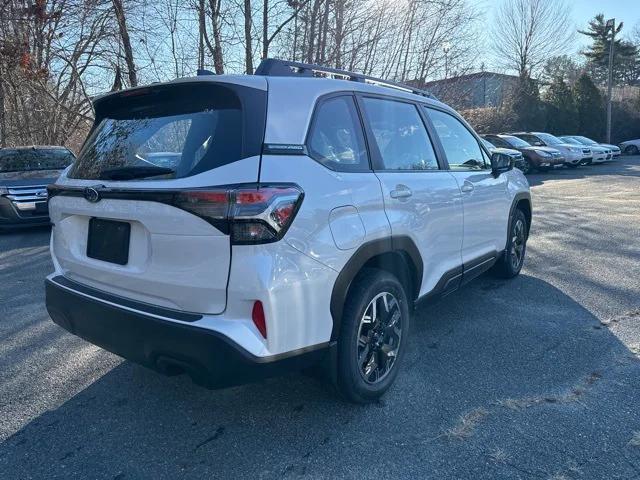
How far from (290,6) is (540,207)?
8.49 metres

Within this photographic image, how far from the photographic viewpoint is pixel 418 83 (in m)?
20.4

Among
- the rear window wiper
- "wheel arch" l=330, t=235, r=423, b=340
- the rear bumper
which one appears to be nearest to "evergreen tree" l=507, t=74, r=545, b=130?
"wheel arch" l=330, t=235, r=423, b=340

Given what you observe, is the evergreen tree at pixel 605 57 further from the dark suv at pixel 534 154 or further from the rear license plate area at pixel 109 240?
the rear license plate area at pixel 109 240

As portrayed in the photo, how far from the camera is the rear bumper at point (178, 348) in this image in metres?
2.30

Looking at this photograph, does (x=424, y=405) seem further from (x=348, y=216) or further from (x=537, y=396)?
(x=348, y=216)

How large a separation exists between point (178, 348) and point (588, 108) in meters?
38.7

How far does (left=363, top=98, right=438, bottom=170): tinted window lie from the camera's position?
3.21 meters

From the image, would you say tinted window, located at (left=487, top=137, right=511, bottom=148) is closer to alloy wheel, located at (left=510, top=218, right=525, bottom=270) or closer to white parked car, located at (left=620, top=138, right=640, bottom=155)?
white parked car, located at (left=620, top=138, right=640, bottom=155)

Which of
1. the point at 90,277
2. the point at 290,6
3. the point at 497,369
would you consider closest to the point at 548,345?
the point at 497,369

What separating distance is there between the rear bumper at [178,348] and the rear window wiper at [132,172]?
0.66 m

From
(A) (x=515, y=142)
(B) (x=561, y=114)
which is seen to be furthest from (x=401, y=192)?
(B) (x=561, y=114)

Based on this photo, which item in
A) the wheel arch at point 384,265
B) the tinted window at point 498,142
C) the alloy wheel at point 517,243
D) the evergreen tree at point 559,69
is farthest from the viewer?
the evergreen tree at point 559,69

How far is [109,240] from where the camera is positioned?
106 inches

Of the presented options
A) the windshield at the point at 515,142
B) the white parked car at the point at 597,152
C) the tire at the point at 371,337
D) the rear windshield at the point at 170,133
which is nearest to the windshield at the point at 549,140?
Result: the white parked car at the point at 597,152
